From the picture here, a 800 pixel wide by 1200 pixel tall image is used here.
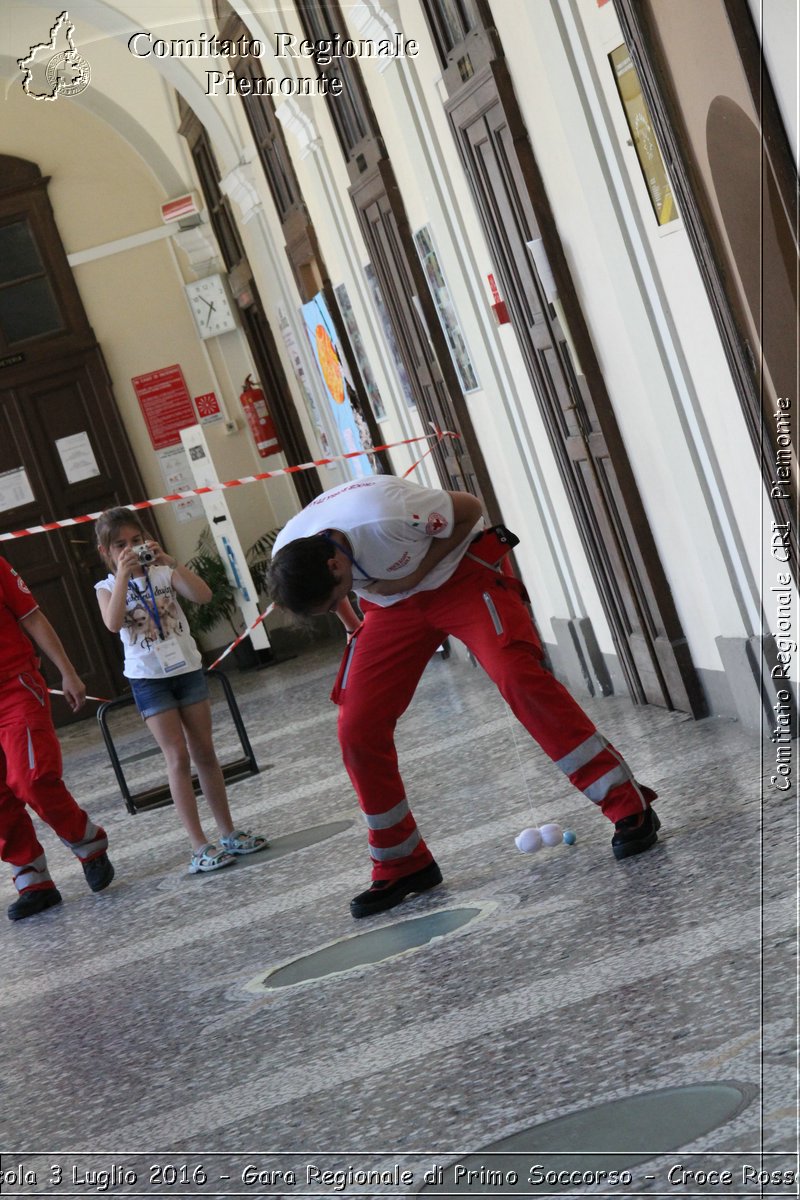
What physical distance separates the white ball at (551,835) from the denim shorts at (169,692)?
6.31 ft

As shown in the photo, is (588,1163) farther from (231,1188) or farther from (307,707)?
(307,707)

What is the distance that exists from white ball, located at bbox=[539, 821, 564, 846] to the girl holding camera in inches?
73.0

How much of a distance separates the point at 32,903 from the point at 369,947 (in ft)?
8.72

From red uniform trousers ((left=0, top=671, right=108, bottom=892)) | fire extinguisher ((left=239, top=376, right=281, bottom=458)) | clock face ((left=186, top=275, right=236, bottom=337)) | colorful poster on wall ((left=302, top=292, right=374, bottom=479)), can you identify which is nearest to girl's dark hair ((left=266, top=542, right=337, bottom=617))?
red uniform trousers ((left=0, top=671, right=108, bottom=892))

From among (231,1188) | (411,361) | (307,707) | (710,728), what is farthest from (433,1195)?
(307,707)

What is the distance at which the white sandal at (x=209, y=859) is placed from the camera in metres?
6.56

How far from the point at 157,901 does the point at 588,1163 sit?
371 centimetres

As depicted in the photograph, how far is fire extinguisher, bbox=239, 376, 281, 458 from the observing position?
14.8 m

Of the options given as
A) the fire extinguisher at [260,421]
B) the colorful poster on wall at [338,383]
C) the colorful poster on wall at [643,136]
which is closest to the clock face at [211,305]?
the fire extinguisher at [260,421]

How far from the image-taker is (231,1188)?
3.29 m

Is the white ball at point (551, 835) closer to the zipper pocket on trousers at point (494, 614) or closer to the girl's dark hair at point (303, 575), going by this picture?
the zipper pocket on trousers at point (494, 614)

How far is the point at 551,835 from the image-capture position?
511 cm

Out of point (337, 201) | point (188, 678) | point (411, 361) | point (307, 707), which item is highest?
point (337, 201)

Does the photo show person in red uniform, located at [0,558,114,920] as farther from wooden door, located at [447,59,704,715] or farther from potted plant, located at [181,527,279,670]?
potted plant, located at [181,527,279,670]
